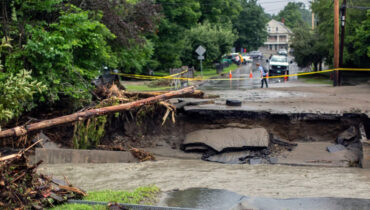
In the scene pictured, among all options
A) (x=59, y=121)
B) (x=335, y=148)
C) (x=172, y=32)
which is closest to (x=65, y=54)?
(x=59, y=121)

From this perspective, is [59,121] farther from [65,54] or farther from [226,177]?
[65,54]

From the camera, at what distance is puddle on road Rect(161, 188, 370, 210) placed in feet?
24.3

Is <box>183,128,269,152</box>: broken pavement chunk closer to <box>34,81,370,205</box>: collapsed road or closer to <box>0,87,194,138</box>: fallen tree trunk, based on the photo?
<box>34,81,370,205</box>: collapsed road

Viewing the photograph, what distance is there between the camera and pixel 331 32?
3519 centimetres

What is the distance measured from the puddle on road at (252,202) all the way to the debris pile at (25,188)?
1.87 meters

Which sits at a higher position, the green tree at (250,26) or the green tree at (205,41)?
the green tree at (250,26)

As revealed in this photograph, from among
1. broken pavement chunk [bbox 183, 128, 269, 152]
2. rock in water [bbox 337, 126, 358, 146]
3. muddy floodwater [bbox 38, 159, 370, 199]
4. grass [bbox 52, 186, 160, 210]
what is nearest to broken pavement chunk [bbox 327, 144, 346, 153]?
rock in water [bbox 337, 126, 358, 146]

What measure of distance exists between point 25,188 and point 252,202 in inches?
153

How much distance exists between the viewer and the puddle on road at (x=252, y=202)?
24.3ft

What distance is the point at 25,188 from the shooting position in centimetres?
726

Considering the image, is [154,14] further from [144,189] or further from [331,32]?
[331,32]

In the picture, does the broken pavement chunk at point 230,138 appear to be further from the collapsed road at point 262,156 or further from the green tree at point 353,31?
the green tree at point 353,31

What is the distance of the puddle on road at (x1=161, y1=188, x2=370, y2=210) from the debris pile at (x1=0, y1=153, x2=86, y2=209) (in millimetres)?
1869

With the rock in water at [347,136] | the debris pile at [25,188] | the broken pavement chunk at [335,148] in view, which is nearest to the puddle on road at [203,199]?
the debris pile at [25,188]
